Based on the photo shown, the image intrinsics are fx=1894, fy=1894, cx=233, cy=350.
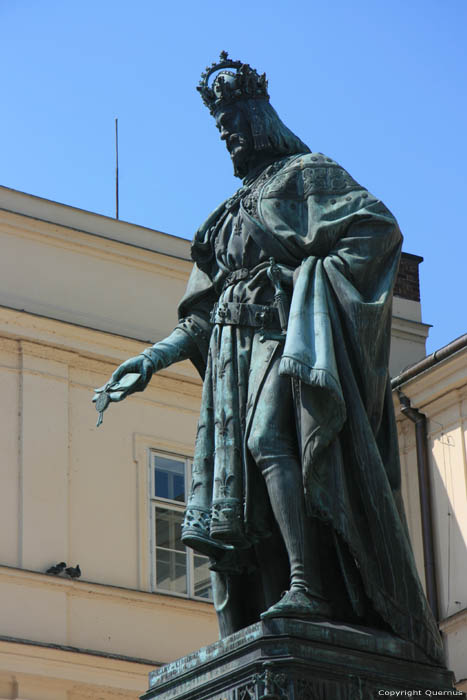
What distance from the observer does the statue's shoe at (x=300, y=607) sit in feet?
20.9

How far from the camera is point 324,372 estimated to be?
6645mm

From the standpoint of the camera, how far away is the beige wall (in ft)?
64.6

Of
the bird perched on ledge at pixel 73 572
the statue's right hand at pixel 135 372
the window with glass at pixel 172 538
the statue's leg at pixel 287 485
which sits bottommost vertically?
the statue's leg at pixel 287 485

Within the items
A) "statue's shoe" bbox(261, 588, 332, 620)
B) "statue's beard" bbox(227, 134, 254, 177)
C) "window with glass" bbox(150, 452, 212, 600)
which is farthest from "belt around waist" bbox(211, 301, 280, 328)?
"window with glass" bbox(150, 452, 212, 600)

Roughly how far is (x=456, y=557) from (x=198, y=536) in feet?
44.3

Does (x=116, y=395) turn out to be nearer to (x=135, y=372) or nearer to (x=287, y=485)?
(x=135, y=372)

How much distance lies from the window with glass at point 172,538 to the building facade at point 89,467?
0.01m

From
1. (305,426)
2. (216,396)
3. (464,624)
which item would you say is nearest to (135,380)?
(216,396)

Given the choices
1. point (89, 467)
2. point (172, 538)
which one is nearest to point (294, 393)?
point (89, 467)

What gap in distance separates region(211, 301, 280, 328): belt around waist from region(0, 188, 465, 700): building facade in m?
10.9

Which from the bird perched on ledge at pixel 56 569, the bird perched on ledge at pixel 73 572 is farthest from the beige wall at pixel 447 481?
the bird perched on ledge at pixel 56 569

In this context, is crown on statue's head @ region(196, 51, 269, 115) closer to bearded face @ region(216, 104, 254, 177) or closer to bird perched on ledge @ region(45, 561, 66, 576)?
bearded face @ region(216, 104, 254, 177)

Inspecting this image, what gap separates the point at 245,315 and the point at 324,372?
0.61 metres

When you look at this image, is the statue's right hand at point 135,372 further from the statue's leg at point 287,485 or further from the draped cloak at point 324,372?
the statue's leg at point 287,485
